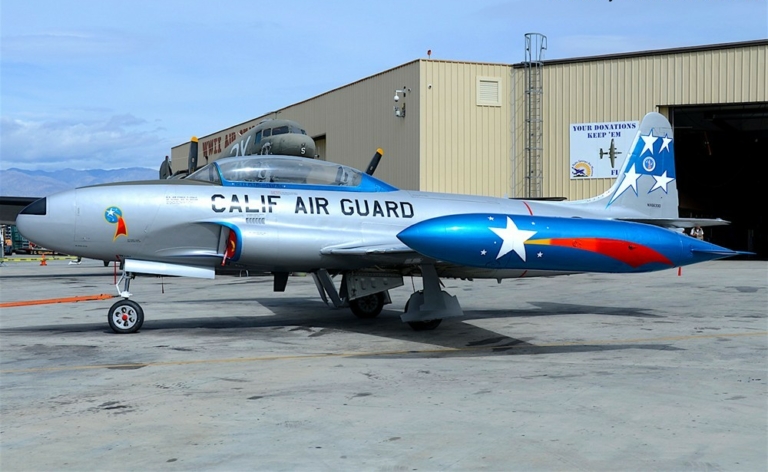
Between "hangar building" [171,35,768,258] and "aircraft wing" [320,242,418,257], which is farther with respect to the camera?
"hangar building" [171,35,768,258]

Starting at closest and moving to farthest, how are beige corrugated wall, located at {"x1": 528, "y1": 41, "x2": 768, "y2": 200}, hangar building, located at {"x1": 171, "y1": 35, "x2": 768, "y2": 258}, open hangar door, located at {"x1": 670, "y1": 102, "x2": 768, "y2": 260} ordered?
beige corrugated wall, located at {"x1": 528, "y1": 41, "x2": 768, "y2": 200} → hangar building, located at {"x1": 171, "y1": 35, "x2": 768, "y2": 258} → open hangar door, located at {"x1": 670, "y1": 102, "x2": 768, "y2": 260}

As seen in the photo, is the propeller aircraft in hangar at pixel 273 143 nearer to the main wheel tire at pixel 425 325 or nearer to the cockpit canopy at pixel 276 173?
the cockpit canopy at pixel 276 173

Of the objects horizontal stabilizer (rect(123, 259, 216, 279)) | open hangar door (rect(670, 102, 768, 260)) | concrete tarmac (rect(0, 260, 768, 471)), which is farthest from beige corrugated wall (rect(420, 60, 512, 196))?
horizontal stabilizer (rect(123, 259, 216, 279))

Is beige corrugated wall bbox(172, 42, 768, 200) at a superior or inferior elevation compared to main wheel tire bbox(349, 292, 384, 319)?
superior

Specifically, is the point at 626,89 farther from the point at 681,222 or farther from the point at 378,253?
the point at 378,253

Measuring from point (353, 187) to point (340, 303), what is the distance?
1.94 metres

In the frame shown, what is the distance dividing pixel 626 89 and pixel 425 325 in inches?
851

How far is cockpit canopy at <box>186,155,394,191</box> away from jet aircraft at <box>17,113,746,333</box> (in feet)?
0.05

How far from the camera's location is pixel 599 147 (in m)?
30.2

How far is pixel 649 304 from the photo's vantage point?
14781 mm

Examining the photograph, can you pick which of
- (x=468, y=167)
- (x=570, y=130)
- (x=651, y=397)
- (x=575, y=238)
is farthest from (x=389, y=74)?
(x=651, y=397)

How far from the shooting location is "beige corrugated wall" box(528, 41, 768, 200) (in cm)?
2783

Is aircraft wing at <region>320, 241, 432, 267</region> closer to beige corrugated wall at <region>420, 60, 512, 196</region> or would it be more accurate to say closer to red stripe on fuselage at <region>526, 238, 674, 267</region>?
red stripe on fuselage at <region>526, 238, 674, 267</region>

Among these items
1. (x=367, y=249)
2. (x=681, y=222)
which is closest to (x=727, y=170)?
(x=681, y=222)
